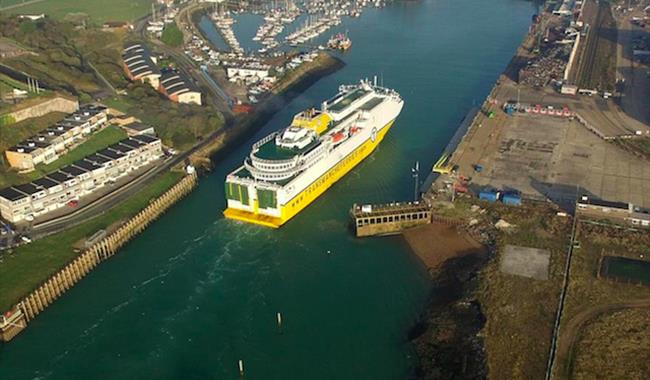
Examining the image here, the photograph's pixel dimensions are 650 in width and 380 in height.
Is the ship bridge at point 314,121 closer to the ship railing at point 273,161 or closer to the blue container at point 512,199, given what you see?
the ship railing at point 273,161

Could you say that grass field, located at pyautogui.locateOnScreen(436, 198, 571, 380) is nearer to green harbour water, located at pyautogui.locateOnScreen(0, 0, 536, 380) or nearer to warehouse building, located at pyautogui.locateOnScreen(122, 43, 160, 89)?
green harbour water, located at pyautogui.locateOnScreen(0, 0, 536, 380)

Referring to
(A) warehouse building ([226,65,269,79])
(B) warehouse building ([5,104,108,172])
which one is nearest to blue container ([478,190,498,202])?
(B) warehouse building ([5,104,108,172])

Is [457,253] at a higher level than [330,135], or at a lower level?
lower

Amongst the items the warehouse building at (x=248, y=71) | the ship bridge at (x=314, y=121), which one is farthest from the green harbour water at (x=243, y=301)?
the warehouse building at (x=248, y=71)

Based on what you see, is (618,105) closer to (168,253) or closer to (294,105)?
(294,105)

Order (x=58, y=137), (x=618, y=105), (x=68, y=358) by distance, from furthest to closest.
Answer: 1. (x=618, y=105)
2. (x=58, y=137)
3. (x=68, y=358)

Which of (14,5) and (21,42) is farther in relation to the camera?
(14,5)

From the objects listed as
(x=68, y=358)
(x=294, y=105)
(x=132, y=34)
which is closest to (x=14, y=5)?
(x=132, y=34)

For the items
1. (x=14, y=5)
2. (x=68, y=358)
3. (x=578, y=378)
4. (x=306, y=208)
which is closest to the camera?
(x=578, y=378)
